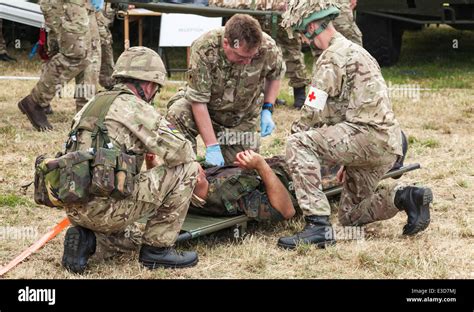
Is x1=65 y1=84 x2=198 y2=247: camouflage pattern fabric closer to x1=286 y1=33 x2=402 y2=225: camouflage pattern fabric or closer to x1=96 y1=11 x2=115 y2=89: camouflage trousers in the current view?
x1=286 y1=33 x2=402 y2=225: camouflage pattern fabric

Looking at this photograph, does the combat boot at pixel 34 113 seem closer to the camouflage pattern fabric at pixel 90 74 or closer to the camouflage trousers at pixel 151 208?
the camouflage pattern fabric at pixel 90 74

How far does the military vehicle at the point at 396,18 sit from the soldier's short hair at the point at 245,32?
6051mm

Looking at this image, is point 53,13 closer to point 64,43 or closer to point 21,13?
point 64,43

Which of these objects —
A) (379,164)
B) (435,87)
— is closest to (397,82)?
(435,87)

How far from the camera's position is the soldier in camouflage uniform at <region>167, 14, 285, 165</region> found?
5680mm

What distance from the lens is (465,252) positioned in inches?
192

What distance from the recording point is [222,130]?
6.23 meters

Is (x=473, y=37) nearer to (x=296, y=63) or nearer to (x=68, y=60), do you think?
(x=296, y=63)

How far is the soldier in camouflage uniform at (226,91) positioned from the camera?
5.68 meters

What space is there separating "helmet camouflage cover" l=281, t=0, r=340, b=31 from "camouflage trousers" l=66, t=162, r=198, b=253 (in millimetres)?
1040

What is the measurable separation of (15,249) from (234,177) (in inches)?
51.2

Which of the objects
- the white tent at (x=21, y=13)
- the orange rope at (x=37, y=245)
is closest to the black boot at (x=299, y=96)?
the white tent at (x=21, y=13)

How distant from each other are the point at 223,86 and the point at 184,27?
590 cm

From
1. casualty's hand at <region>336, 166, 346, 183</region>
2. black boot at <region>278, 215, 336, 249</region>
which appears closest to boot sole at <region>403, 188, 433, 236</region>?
black boot at <region>278, 215, 336, 249</region>
